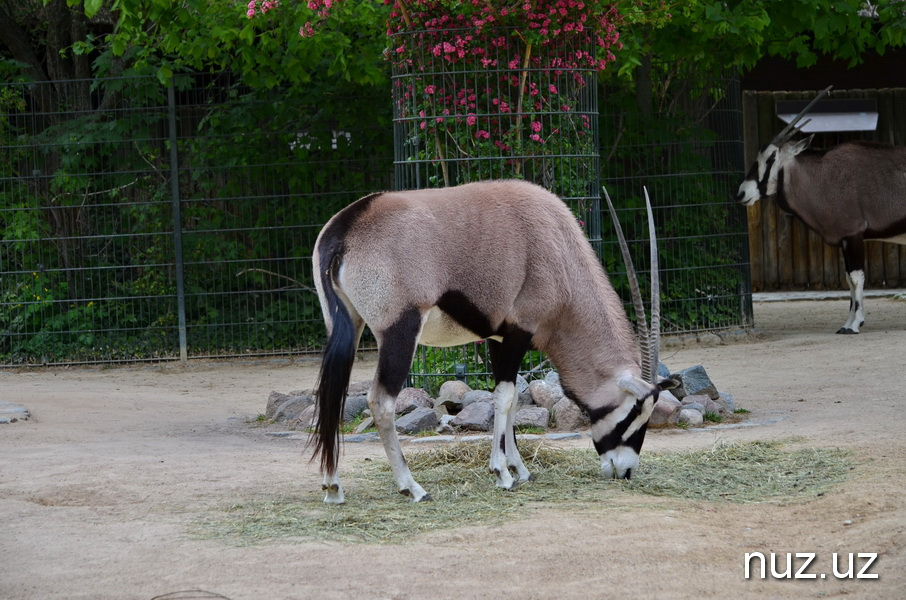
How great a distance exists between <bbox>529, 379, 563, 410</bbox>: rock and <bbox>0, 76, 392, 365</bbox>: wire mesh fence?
14.9 ft

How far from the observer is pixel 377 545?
496cm

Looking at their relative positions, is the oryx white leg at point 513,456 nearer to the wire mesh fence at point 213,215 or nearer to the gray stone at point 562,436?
the gray stone at point 562,436

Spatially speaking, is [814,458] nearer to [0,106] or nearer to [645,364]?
[645,364]

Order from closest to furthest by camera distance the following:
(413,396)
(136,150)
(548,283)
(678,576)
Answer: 1. (678,576)
2. (548,283)
3. (413,396)
4. (136,150)

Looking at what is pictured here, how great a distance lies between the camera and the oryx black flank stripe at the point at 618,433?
6.03 m

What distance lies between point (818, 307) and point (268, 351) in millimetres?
7028

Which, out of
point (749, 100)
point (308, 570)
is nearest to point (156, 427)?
point (308, 570)

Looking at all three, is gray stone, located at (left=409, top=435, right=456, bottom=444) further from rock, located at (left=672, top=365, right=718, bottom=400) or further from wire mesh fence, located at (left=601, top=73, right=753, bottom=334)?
wire mesh fence, located at (left=601, top=73, right=753, bottom=334)

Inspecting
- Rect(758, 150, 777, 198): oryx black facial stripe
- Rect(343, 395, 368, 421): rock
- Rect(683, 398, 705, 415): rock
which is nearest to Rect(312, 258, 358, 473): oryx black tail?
Rect(343, 395, 368, 421): rock

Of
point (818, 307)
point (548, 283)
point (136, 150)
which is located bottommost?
point (818, 307)

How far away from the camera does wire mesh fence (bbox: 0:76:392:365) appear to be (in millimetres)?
12133

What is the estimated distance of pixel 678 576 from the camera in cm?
438

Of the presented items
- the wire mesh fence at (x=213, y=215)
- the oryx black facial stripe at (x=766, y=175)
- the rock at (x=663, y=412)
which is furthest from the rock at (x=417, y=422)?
the oryx black facial stripe at (x=766, y=175)

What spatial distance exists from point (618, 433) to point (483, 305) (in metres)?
0.96
